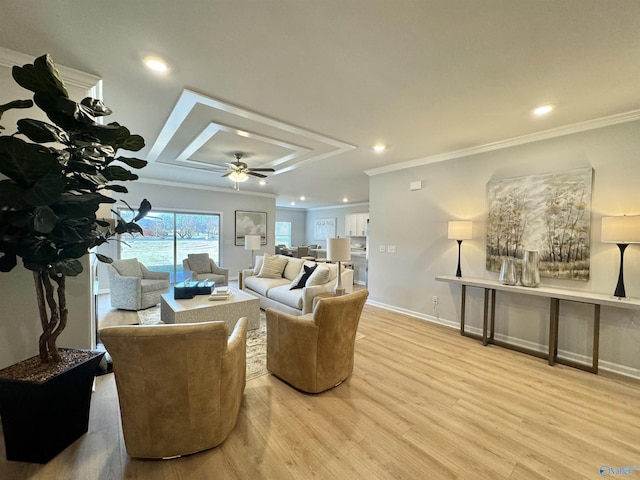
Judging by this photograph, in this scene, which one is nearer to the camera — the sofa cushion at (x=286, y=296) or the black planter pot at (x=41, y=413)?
the black planter pot at (x=41, y=413)

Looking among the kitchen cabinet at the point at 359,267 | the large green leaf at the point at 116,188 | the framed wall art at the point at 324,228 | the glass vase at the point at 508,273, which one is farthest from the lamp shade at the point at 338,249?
the framed wall art at the point at 324,228

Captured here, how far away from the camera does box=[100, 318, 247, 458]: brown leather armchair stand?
4.57 feet

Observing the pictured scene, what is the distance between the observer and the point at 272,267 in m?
5.12

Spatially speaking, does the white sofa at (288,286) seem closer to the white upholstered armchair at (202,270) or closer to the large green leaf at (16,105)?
the white upholstered armchair at (202,270)

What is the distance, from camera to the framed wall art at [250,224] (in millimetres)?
7656


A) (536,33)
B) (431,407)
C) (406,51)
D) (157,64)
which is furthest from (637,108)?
(157,64)

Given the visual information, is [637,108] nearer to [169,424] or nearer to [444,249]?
[444,249]

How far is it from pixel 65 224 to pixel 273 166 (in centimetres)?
375

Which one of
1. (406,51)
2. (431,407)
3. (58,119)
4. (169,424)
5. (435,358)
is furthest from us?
(435,358)

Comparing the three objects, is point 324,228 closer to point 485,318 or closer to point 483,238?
point 483,238

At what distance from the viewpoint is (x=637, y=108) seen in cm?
250

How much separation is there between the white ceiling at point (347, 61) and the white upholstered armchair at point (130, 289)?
8.53ft

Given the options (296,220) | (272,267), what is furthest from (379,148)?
(296,220)

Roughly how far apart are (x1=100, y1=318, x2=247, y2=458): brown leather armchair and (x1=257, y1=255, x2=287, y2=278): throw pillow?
342 cm
